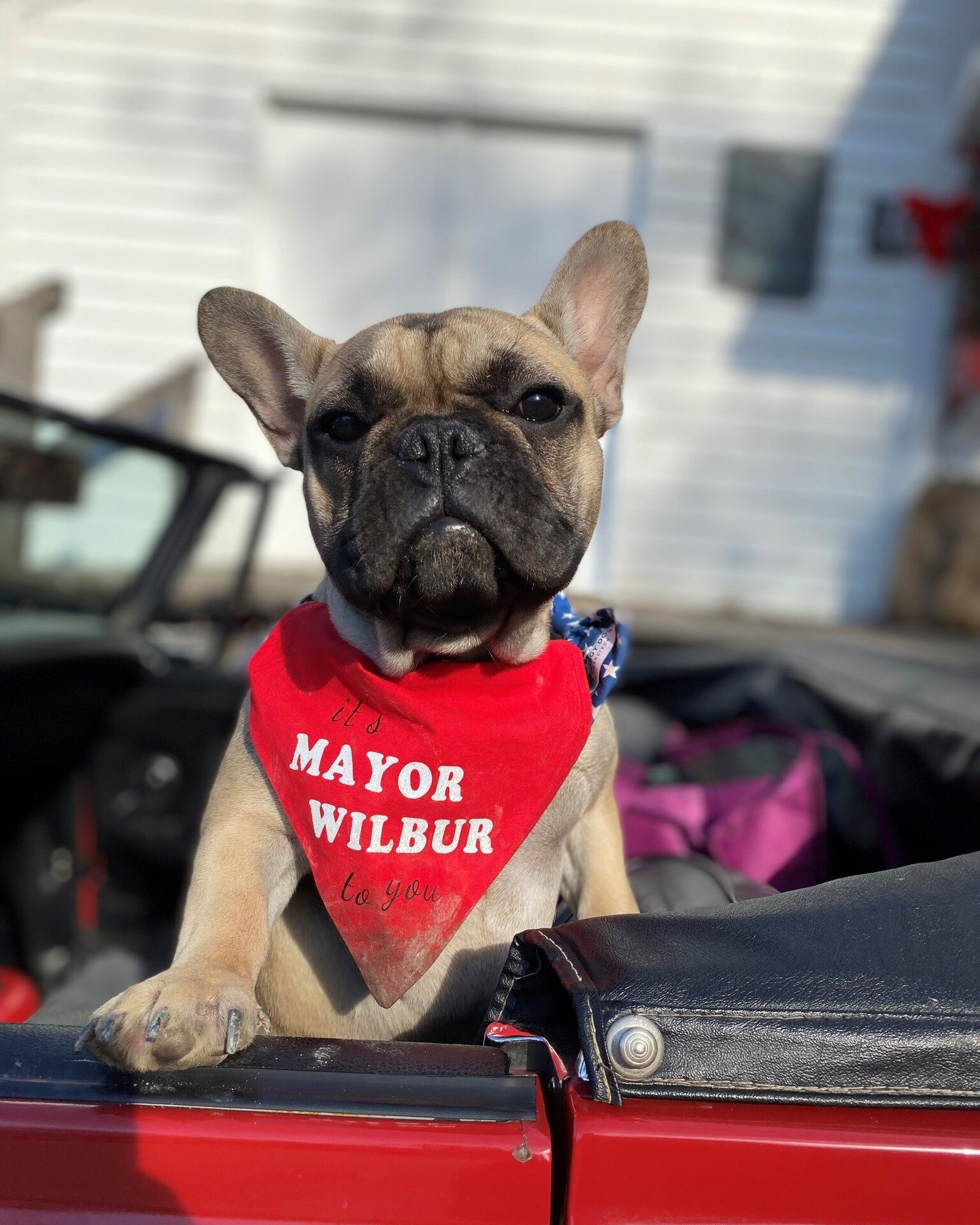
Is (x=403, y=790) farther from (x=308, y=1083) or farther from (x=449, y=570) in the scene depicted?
(x=308, y=1083)

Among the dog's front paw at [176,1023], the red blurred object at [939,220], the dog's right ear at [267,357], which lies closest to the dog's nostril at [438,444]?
the dog's right ear at [267,357]

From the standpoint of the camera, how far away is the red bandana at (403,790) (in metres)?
1.51

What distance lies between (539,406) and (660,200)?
5.63m

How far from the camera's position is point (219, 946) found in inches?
53.9

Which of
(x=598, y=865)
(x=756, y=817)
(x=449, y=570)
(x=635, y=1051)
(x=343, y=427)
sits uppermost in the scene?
(x=343, y=427)

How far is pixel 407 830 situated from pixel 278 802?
7.8 inches

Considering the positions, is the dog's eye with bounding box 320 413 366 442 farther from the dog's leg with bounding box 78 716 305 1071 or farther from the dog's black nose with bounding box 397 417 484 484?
the dog's leg with bounding box 78 716 305 1071

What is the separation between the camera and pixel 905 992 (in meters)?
0.98

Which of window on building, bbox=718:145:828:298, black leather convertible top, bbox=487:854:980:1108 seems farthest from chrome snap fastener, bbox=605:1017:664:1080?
window on building, bbox=718:145:828:298

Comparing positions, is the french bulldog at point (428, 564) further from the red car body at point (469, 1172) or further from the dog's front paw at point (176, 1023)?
the red car body at point (469, 1172)

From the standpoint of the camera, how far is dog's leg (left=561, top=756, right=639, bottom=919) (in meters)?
1.73

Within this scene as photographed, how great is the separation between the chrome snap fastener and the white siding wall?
586cm

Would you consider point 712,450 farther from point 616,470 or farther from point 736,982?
point 736,982

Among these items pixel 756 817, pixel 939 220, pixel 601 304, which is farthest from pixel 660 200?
pixel 756 817
